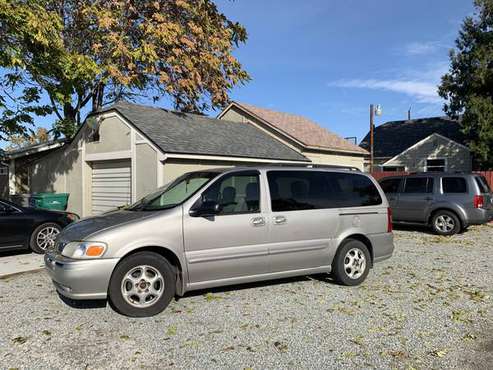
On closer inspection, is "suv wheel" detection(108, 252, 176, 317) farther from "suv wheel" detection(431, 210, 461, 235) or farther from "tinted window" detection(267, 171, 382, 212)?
"suv wheel" detection(431, 210, 461, 235)

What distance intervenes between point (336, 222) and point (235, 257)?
173cm

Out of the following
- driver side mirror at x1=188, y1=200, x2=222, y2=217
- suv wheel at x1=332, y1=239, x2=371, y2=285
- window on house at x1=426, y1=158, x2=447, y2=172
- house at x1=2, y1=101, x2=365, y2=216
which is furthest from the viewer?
window on house at x1=426, y1=158, x2=447, y2=172

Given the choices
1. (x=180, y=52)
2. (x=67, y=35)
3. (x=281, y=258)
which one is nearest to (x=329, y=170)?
(x=281, y=258)

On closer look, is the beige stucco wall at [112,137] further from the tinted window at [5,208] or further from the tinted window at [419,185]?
the tinted window at [419,185]

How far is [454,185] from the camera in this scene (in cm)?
1229

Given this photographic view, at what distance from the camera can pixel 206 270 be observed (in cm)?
523

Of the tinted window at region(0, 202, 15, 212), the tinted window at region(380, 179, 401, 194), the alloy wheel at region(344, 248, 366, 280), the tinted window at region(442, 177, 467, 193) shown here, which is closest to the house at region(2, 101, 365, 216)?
the tinted window at region(380, 179, 401, 194)

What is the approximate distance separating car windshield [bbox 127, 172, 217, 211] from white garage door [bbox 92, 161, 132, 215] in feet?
26.3

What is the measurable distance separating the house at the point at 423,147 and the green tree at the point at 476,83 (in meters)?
2.12

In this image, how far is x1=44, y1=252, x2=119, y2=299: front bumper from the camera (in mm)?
4637

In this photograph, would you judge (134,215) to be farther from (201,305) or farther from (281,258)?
(281,258)

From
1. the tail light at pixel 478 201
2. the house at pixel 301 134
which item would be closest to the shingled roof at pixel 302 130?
the house at pixel 301 134

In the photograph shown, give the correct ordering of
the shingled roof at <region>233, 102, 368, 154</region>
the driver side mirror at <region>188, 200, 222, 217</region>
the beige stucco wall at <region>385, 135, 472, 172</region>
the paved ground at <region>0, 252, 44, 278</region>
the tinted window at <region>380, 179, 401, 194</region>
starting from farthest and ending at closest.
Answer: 1. the beige stucco wall at <region>385, 135, 472, 172</region>
2. the shingled roof at <region>233, 102, 368, 154</region>
3. the tinted window at <region>380, 179, 401, 194</region>
4. the paved ground at <region>0, 252, 44, 278</region>
5. the driver side mirror at <region>188, 200, 222, 217</region>

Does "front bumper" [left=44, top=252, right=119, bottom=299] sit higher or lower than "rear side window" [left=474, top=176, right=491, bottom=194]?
lower
